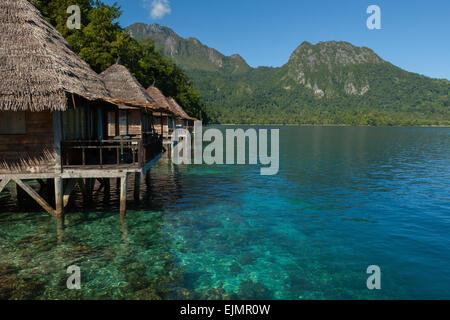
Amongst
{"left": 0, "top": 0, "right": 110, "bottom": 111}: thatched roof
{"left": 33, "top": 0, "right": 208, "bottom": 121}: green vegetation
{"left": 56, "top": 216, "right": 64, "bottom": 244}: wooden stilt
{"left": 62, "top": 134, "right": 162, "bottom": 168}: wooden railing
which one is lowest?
{"left": 56, "top": 216, "right": 64, "bottom": 244}: wooden stilt

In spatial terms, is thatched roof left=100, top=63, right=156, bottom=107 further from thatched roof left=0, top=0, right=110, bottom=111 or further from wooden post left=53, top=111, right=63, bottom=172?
wooden post left=53, top=111, right=63, bottom=172

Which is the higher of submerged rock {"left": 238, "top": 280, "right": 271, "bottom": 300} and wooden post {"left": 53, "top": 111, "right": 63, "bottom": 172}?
wooden post {"left": 53, "top": 111, "right": 63, "bottom": 172}

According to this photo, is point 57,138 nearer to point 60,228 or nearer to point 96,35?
point 60,228

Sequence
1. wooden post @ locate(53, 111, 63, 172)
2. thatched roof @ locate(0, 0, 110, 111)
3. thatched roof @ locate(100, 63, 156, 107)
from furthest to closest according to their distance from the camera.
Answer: thatched roof @ locate(100, 63, 156, 107) → wooden post @ locate(53, 111, 63, 172) → thatched roof @ locate(0, 0, 110, 111)

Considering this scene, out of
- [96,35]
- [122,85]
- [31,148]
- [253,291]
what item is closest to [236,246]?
[253,291]

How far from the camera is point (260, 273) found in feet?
32.6

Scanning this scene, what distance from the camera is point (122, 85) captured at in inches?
1105

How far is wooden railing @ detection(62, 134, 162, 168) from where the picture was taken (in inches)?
511

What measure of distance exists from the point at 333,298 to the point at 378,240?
532 cm

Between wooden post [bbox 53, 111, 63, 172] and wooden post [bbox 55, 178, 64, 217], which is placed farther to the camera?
wooden post [bbox 55, 178, 64, 217]

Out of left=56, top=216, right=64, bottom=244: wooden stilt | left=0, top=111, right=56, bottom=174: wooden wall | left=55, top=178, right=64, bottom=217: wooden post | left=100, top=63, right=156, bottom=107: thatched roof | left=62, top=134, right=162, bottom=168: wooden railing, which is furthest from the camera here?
left=100, top=63, right=156, bottom=107: thatched roof

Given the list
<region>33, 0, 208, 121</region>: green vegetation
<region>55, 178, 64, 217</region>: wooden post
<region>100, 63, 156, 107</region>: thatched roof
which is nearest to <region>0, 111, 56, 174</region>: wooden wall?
<region>55, 178, 64, 217</region>: wooden post

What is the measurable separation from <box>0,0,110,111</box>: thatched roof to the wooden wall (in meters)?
1.12
